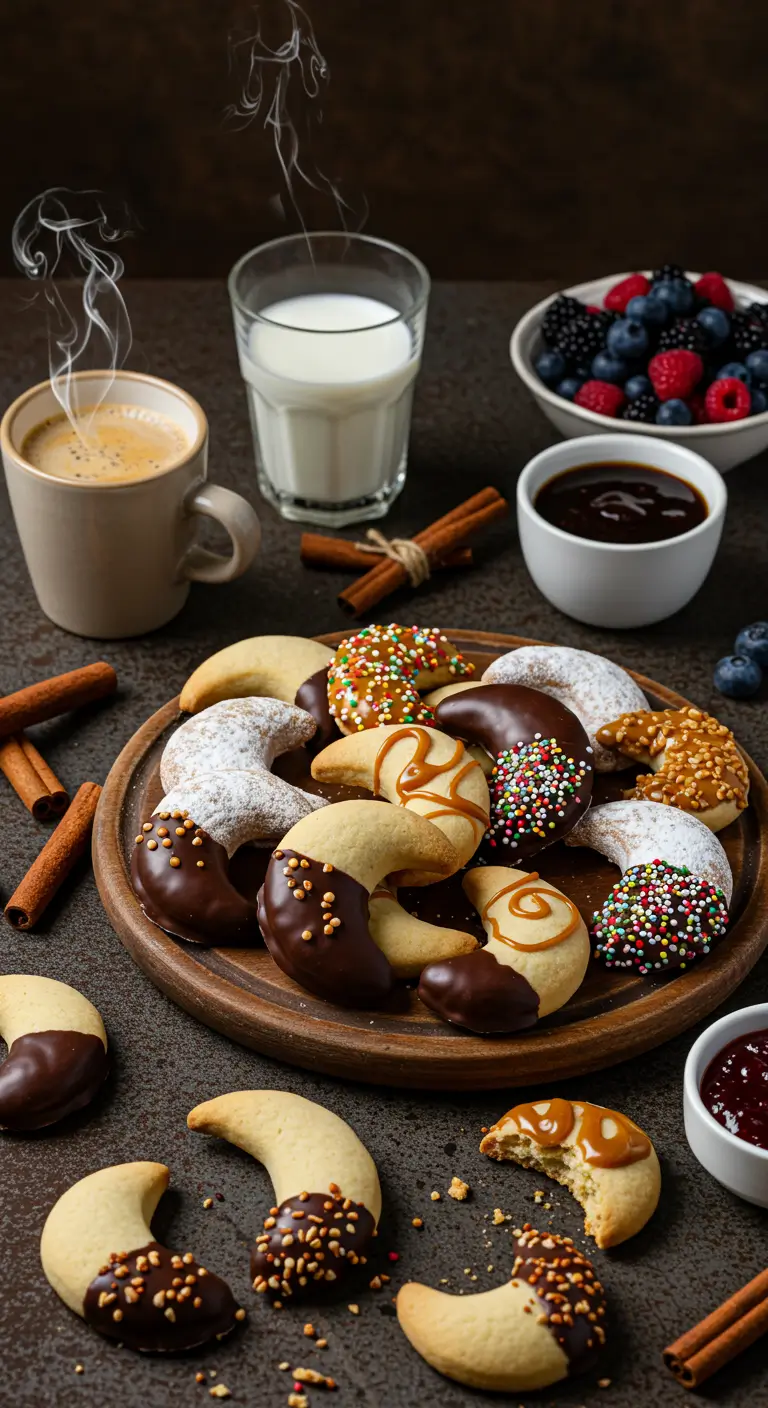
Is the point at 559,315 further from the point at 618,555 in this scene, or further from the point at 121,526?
the point at 121,526

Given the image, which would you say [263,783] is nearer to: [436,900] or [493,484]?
[436,900]

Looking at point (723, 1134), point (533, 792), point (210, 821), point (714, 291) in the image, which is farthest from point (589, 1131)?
point (714, 291)

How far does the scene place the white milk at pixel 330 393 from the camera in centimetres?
227

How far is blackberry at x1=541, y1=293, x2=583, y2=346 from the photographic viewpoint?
2.45 m

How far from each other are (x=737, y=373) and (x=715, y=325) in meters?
0.10

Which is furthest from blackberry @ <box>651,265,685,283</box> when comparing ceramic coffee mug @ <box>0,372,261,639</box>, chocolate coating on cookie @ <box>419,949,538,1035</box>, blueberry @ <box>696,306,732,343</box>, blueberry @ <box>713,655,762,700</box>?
chocolate coating on cookie @ <box>419,949,538,1035</box>

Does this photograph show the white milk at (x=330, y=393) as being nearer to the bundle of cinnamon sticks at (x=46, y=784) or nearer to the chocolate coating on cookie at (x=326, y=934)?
the bundle of cinnamon sticks at (x=46, y=784)

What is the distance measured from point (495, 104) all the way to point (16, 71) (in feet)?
3.55

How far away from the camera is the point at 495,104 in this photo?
3.47 m

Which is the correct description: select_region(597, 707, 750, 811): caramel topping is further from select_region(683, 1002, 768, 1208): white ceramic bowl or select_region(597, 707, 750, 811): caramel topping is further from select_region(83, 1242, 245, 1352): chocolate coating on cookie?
select_region(83, 1242, 245, 1352): chocolate coating on cookie

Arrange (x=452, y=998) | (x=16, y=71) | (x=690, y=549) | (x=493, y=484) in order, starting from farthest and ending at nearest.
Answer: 1. (x=16, y=71)
2. (x=493, y=484)
3. (x=690, y=549)
4. (x=452, y=998)

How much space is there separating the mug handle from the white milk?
0.24m

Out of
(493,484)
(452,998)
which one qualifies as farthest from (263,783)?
(493,484)

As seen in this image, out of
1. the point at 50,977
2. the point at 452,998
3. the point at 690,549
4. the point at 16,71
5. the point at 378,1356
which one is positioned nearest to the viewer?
the point at 378,1356
